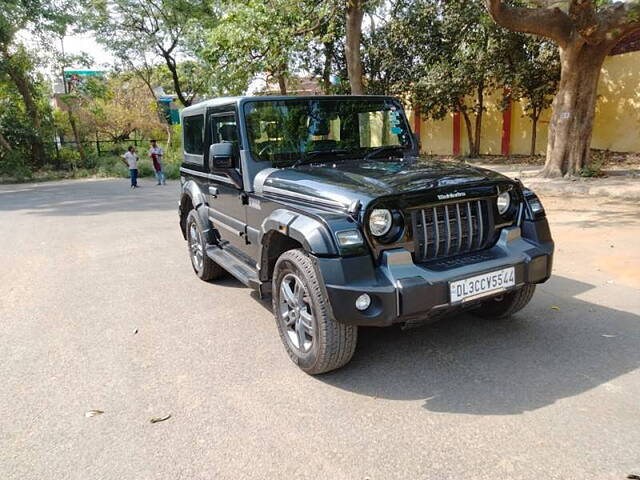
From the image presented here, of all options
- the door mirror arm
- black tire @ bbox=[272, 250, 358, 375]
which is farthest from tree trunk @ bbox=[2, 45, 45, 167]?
black tire @ bbox=[272, 250, 358, 375]

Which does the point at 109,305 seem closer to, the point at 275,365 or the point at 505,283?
the point at 275,365

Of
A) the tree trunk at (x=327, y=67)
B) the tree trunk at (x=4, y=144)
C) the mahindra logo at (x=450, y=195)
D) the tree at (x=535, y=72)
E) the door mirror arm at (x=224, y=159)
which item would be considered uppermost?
the tree trunk at (x=327, y=67)

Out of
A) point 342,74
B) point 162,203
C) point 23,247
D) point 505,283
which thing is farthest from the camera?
point 342,74

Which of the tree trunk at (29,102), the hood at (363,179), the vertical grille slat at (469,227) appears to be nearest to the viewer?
the hood at (363,179)

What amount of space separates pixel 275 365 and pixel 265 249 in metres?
0.85

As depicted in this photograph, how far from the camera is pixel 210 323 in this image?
441cm

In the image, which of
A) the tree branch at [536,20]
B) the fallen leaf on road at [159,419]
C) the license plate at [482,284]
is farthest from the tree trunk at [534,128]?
the fallen leaf on road at [159,419]

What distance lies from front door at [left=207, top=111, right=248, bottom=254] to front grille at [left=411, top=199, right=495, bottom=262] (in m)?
1.68

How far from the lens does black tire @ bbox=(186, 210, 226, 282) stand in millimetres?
5429

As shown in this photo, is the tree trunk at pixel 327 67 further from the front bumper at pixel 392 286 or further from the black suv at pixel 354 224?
the front bumper at pixel 392 286

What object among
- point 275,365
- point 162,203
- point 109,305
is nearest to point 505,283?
point 275,365

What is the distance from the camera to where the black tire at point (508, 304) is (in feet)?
12.6

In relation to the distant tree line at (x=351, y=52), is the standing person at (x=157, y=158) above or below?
below

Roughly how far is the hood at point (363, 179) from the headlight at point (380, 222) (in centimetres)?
10
